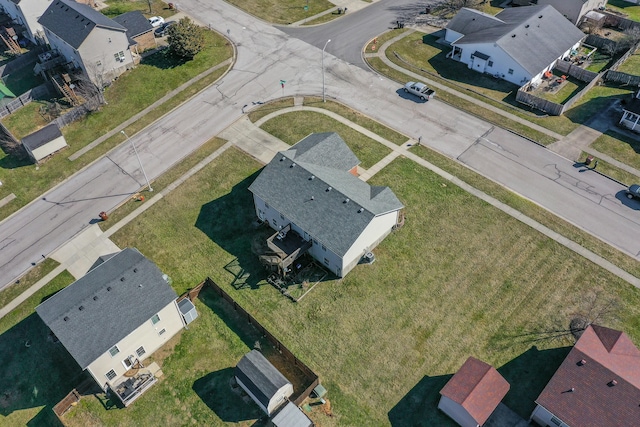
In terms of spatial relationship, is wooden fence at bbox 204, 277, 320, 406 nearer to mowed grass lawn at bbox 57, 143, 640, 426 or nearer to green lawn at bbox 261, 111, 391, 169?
mowed grass lawn at bbox 57, 143, 640, 426

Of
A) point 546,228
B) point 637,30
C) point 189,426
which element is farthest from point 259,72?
point 637,30

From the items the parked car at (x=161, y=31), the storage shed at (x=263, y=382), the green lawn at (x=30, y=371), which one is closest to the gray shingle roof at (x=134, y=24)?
the parked car at (x=161, y=31)

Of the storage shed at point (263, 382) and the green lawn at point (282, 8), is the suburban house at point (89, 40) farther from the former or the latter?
the storage shed at point (263, 382)

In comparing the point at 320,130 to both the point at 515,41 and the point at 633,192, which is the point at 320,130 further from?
the point at 633,192

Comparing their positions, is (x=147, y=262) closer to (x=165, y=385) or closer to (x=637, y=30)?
(x=165, y=385)

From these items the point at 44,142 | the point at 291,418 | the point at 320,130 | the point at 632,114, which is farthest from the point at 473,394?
the point at 44,142
